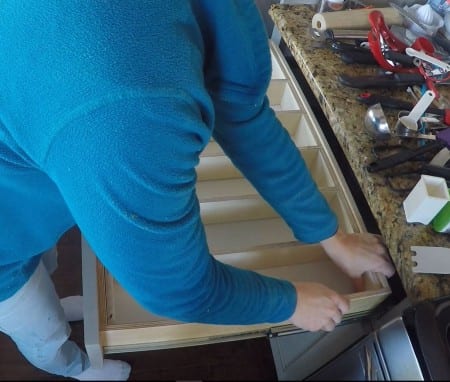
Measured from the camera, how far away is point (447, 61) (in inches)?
39.0

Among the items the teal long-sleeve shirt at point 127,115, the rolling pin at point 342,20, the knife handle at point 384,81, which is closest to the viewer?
the teal long-sleeve shirt at point 127,115

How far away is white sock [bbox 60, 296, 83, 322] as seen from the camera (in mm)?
1278

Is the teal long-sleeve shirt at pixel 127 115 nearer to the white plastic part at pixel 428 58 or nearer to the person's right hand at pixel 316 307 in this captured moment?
the person's right hand at pixel 316 307

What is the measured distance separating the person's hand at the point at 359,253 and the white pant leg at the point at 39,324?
51cm

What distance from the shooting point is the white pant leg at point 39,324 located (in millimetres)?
764

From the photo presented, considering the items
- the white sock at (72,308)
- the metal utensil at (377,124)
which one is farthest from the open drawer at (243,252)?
the white sock at (72,308)

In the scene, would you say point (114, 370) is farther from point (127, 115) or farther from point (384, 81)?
point (384, 81)

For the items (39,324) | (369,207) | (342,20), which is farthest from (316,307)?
(342,20)

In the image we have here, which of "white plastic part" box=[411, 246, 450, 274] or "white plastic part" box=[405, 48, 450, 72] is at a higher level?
"white plastic part" box=[405, 48, 450, 72]

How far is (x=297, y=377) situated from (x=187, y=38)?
0.60 m

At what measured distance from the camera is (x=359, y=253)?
77cm

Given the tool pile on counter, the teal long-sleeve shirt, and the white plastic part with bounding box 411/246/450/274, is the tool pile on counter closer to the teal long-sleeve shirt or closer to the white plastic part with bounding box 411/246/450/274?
the white plastic part with bounding box 411/246/450/274

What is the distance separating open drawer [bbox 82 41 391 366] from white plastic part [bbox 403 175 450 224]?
0.40ft

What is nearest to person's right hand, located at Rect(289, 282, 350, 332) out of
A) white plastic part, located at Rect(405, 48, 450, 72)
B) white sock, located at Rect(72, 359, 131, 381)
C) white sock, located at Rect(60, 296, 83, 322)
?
white sock, located at Rect(72, 359, 131, 381)
